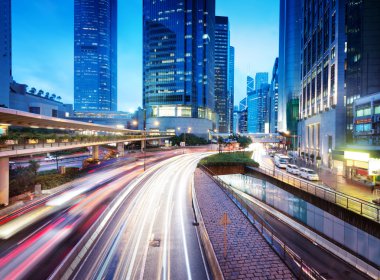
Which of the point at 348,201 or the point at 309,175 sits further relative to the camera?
the point at 309,175

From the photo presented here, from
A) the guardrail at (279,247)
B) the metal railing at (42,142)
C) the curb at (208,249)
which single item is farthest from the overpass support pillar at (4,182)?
the guardrail at (279,247)

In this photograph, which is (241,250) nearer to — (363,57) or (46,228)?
(46,228)

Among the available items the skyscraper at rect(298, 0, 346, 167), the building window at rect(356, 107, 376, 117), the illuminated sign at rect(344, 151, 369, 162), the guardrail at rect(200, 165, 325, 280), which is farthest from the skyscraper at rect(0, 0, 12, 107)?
the building window at rect(356, 107, 376, 117)

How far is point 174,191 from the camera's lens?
2578 centimetres

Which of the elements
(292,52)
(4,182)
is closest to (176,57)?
(292,52)

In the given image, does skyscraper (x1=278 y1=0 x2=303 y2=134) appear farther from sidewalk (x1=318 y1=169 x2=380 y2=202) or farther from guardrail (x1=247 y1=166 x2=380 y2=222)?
guardrail (x1=247 y1=166 x2=380 y2=222)

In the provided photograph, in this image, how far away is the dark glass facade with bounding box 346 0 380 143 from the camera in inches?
1521

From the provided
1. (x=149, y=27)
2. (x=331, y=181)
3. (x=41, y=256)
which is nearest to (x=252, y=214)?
(x=41, y=256)

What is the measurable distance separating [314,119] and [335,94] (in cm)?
1461

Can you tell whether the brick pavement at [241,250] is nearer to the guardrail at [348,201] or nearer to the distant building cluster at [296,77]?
the guardrail at [348,201]

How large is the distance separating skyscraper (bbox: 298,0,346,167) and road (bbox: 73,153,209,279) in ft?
107

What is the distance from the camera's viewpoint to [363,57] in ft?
128

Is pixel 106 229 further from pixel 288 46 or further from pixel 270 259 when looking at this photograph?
pixel 288 46

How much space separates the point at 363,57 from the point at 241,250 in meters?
43.7
